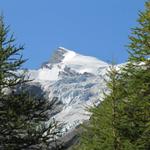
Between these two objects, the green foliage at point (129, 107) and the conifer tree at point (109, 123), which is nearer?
the green foliage at point (129, 107)

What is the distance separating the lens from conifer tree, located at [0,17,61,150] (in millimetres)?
17969

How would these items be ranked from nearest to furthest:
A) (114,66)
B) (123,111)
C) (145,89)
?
(145,89) < (123,111) < (114,66)

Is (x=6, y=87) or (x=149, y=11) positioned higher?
(x=149, y=11)

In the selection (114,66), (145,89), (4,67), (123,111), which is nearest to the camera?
(145,89)

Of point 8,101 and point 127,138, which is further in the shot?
point 127,138

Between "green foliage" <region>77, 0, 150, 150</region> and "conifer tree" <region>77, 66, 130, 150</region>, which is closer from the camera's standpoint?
"green foliage" <region>77, 0, 150, 150</region>

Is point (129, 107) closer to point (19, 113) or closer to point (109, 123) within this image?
point (109, 123)

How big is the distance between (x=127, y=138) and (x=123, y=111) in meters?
1.14

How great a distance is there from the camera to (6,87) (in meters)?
18.8

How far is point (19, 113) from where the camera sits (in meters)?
18.3

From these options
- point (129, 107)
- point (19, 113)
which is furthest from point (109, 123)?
point (19, 113)

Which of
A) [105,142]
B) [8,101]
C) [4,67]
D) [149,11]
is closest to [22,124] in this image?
[8,101]

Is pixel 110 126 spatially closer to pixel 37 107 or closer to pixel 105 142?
pixel 105 142

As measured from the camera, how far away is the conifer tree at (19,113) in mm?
17969
